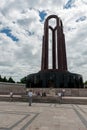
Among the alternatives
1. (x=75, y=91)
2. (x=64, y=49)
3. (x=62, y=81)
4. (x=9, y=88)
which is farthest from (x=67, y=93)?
(x=64, y=49)

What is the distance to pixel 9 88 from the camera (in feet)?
200

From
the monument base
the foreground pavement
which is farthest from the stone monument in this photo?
the foreground pavement

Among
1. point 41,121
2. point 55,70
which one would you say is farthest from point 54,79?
point 41,121

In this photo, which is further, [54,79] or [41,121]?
[54,79]

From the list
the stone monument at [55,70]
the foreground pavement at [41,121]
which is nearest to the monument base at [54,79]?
the stone monument at [55,70]

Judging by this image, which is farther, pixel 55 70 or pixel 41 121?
pixel 55 70

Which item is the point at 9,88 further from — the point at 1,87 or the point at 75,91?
the point at 75,91

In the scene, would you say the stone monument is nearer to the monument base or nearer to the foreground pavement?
the monument base

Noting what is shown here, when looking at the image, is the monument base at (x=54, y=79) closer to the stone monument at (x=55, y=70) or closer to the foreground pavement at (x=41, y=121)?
the stone monument at (x=55, y=70)

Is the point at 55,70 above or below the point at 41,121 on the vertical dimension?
above

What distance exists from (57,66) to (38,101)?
36.0 meters

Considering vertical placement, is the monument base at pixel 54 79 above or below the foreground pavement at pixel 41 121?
above

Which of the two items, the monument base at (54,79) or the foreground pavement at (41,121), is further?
the monument base at (54,79)

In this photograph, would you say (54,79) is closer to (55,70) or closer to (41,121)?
(55,70)
